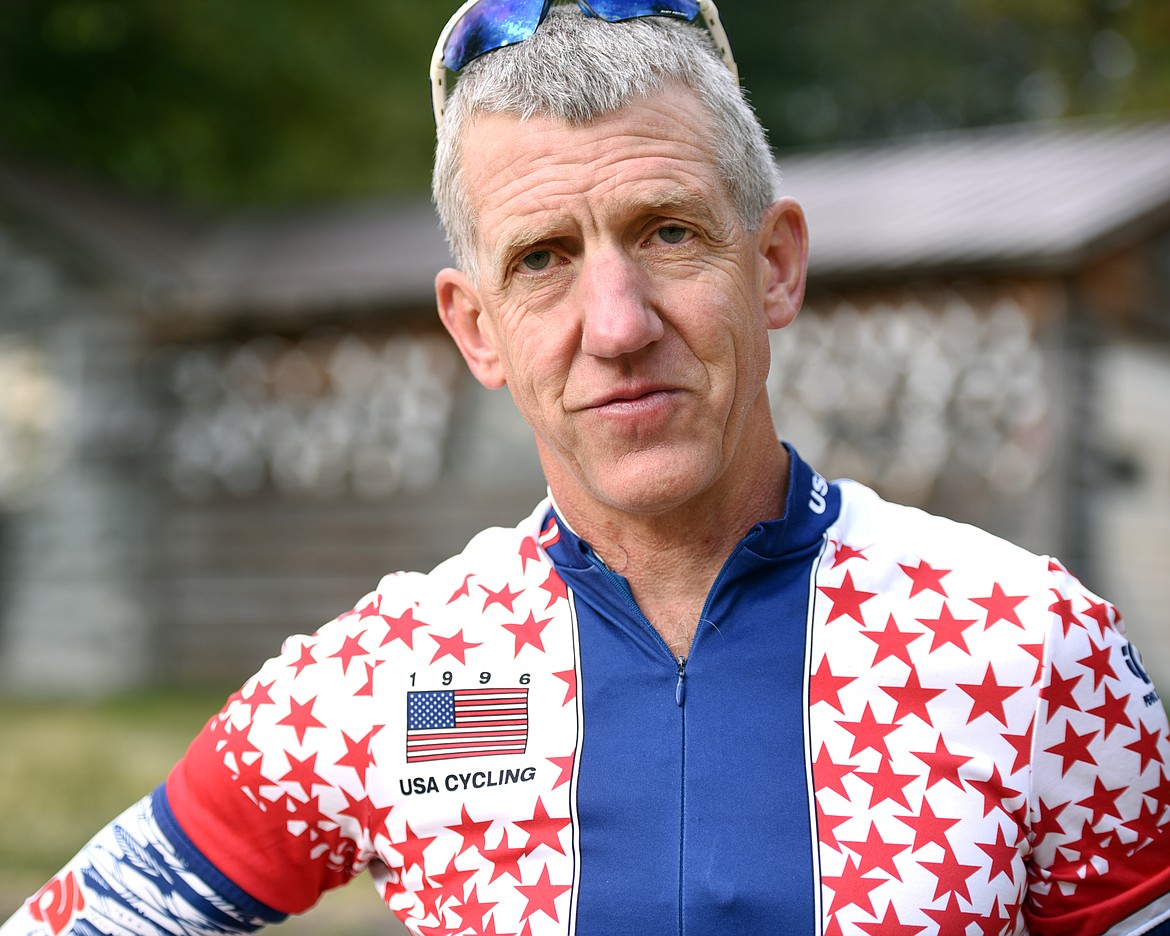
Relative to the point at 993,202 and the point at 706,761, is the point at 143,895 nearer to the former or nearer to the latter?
the point at 706,761

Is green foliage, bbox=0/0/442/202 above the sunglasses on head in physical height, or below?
above

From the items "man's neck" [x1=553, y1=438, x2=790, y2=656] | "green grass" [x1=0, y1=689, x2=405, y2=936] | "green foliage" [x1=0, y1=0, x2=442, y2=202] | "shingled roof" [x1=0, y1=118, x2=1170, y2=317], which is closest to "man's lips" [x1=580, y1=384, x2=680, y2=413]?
"man's neck" [x1=553, y1=438, x2=790, y2=656]

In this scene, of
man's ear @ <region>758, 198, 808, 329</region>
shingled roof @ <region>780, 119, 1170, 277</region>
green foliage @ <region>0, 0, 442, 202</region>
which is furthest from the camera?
green foliage @ <region>0, 0, 442, 202</region>

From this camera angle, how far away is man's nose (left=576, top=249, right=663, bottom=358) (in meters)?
1.71

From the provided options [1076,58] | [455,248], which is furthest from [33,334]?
[1076,58]

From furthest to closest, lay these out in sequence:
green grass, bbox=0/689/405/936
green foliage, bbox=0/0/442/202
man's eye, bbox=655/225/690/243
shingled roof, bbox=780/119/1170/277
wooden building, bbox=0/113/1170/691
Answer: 1. green foliage, bbox=0/0/442/202
2. wooden building, bbox=0/113/1170/691
3. shingled roof, bbox=780/119/1170/277
4. green grass, bbox=0/689/405/936
5. man's eye, bbox=655/225/690/243

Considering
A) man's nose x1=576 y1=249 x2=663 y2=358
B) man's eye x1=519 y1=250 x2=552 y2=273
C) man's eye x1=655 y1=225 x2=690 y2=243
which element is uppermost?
man's eye x1=655 y1=225 x2=690 y2=243

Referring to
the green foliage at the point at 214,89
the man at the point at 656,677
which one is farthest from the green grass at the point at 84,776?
the green foliage at the point at 214,89

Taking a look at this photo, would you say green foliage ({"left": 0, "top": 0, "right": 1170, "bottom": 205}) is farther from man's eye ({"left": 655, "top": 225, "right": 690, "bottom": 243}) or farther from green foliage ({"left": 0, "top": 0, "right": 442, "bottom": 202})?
man's eye ({"left": 655, "top": 225, "right": 690, "bottom": 243})

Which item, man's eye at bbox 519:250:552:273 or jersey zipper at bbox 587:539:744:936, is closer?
jersey zipper at bbox 587:539:744:936

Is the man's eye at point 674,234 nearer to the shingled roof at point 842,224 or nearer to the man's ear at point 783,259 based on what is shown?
the man's ear at point 783,259

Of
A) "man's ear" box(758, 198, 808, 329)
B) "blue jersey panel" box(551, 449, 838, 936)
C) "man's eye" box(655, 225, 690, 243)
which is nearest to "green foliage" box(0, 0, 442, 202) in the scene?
"man's ear" box(758, 198, 808, 329)

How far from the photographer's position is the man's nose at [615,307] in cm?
171

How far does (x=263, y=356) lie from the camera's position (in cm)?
1152
